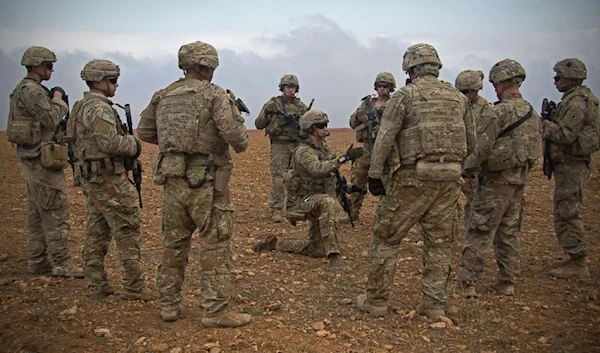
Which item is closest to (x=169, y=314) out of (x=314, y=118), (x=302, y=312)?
(x=302, y=312)

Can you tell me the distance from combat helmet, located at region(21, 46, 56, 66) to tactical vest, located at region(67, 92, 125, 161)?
47.6 inches

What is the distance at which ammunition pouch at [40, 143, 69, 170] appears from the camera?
6.57 m

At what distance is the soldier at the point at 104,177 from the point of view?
5.62m

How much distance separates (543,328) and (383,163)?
2.04 m

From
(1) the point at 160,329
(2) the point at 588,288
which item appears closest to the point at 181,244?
(1) the point at 160,329

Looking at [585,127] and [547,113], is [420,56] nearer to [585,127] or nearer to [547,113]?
[547,113]

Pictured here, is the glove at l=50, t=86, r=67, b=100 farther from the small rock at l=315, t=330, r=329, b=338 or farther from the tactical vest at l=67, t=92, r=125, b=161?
the small rock at l=315, t=330, r=329, b=338

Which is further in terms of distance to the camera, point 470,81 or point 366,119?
point 366,119

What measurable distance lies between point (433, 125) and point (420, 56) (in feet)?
2.21

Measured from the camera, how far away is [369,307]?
5.59m

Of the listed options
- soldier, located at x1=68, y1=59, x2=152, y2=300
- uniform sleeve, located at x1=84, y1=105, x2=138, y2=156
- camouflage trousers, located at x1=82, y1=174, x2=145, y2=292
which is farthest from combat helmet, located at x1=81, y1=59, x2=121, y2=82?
camouflage trousers, located at x1=82, y1=174, x2=145, y2=292

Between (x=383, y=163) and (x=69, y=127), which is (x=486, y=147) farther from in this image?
(x=69, y=127)

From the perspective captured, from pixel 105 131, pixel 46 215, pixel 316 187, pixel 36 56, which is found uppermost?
pixel 36 56

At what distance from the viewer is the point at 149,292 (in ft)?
19.6
